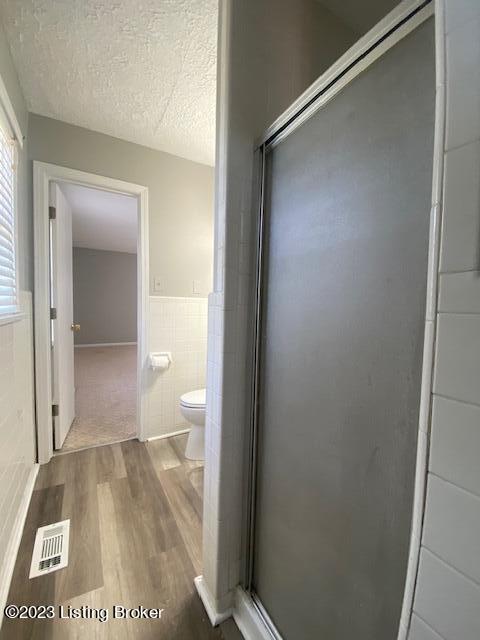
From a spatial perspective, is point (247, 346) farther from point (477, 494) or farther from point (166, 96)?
point (166, 96)

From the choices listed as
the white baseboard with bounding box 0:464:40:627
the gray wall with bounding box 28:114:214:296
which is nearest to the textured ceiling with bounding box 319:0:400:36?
the gray wall with bounding box 28:114:214:296

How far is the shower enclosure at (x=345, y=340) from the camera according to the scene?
53 cm

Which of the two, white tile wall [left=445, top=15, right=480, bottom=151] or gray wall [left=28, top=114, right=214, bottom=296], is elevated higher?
gray wall [left=28, top=114, right=214, bottom=296]

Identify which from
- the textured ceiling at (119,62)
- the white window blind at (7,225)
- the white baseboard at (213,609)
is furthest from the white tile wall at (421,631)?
the textured ceiling at (119,62)

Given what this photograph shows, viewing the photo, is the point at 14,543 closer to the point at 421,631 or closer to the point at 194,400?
the point at 194,400

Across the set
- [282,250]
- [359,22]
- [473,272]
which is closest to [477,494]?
[473,272]

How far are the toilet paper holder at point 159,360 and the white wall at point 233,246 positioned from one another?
1219 millimetres

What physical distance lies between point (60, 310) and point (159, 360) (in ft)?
2.65

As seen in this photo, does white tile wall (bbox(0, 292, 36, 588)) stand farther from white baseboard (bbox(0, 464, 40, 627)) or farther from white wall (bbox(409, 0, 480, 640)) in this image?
white wall (bbox(409, 0, 480, 640))

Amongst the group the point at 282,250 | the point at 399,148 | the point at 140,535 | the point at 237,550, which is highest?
the point at 399,148

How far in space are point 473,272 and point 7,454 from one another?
1645mm

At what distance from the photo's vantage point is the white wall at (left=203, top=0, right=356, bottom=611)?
0.92 meters

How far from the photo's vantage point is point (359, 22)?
125 centimetres

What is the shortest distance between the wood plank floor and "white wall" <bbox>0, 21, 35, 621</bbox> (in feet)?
0.35
